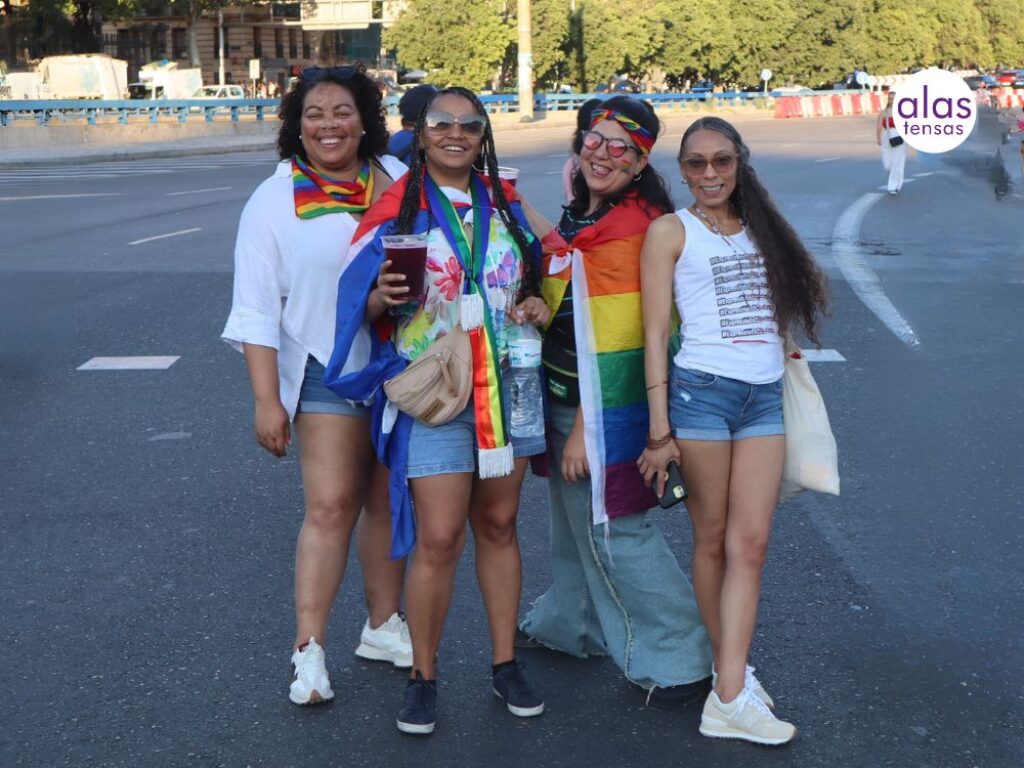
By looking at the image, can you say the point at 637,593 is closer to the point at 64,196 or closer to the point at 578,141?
the point at 578,141

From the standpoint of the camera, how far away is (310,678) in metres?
4.27

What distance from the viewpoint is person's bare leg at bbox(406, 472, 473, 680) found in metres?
Result: 3.98

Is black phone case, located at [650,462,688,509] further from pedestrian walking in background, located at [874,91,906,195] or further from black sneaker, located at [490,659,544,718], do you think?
pedestrian walking in background, located at [874,91,906,195]

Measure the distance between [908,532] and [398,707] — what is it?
2.56 meters

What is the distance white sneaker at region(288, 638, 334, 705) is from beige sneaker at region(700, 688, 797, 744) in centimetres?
107

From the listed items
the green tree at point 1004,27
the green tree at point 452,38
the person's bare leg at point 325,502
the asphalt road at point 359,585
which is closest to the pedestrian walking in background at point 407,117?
the asphalt road at point 359,585

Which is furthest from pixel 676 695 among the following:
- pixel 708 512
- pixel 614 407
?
pixel 614 407

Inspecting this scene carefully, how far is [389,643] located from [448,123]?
1.63 metres

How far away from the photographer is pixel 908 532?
595 centimetres

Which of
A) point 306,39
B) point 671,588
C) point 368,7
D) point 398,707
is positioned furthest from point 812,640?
point 306,39

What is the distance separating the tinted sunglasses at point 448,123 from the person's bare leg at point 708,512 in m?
1.00

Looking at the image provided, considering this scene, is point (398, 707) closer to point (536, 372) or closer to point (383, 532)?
point (383, 532)

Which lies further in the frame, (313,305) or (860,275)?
(860,275)

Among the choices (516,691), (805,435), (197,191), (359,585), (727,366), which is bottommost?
(197,191)
